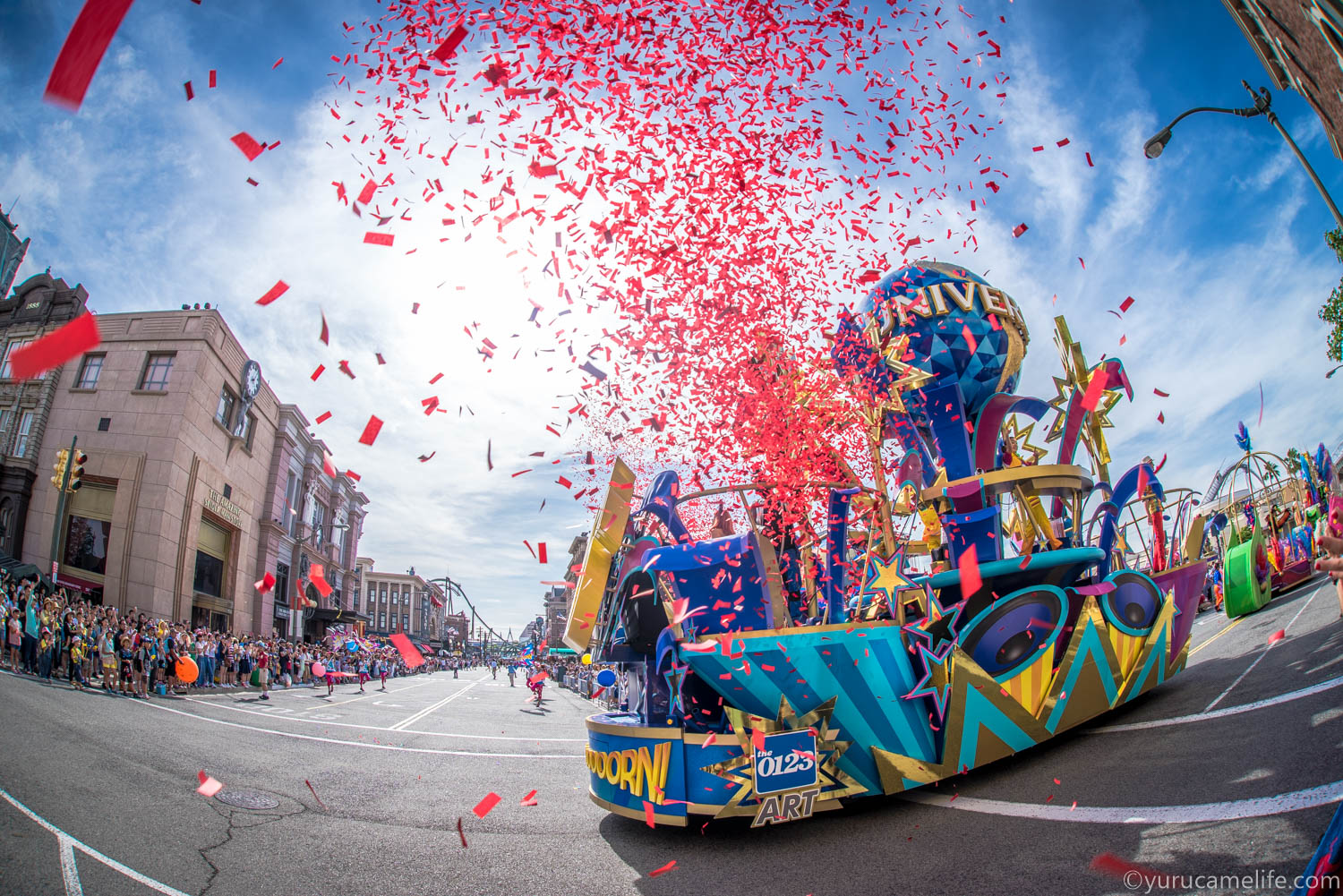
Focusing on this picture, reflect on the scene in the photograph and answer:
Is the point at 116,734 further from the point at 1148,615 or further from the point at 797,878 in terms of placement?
the point at 1148,615

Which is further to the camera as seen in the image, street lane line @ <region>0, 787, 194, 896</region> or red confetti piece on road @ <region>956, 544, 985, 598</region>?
red confetti piece on road @ <region>956, 544, 985, 598</region>

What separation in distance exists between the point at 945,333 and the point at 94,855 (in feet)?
37.9

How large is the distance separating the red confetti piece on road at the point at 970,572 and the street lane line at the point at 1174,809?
3.00 metres

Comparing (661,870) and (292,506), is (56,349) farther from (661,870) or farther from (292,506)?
(292,506)

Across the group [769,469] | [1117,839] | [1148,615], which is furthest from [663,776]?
[1148,615]

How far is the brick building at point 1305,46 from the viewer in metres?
3.08

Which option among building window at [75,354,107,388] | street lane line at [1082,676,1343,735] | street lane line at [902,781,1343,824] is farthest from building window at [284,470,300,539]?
street lane line at [1082,676,1343,735]

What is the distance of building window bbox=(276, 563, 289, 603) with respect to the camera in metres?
40.3

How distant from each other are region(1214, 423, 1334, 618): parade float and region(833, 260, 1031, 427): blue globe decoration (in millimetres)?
11672

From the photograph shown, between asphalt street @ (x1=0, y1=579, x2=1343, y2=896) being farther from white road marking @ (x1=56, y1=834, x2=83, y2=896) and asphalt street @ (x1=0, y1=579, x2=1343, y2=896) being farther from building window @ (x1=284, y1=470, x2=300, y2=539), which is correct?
building window @ (x1=284, y1=470, x2=300, y2=539)

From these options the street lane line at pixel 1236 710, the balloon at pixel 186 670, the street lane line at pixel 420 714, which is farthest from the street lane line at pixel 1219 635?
the balloon at pixel 186 670

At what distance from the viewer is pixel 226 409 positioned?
32219mm

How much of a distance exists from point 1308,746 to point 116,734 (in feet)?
47.6

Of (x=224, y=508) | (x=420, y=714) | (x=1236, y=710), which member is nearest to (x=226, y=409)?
(x=224, y=508)
